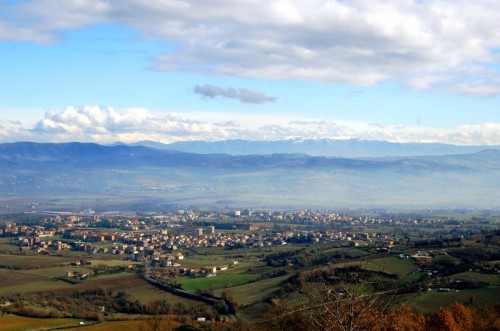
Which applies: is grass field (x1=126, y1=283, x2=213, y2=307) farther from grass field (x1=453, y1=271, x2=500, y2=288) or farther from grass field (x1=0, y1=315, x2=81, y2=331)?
grass field (x1=453, y1=271, x2=500, y2=288)

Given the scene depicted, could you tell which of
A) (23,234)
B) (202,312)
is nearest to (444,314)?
(202,312)

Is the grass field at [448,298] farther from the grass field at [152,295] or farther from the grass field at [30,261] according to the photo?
the grass field at [30,261]

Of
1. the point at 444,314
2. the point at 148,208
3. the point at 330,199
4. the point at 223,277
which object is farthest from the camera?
the point at 330,199

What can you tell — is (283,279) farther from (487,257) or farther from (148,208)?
(148,208)

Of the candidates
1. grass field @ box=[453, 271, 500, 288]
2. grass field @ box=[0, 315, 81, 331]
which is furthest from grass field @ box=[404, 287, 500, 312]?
grass field @ box=[0, 315, 81, 331]

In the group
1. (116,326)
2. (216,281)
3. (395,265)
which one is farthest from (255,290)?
(116,326)
